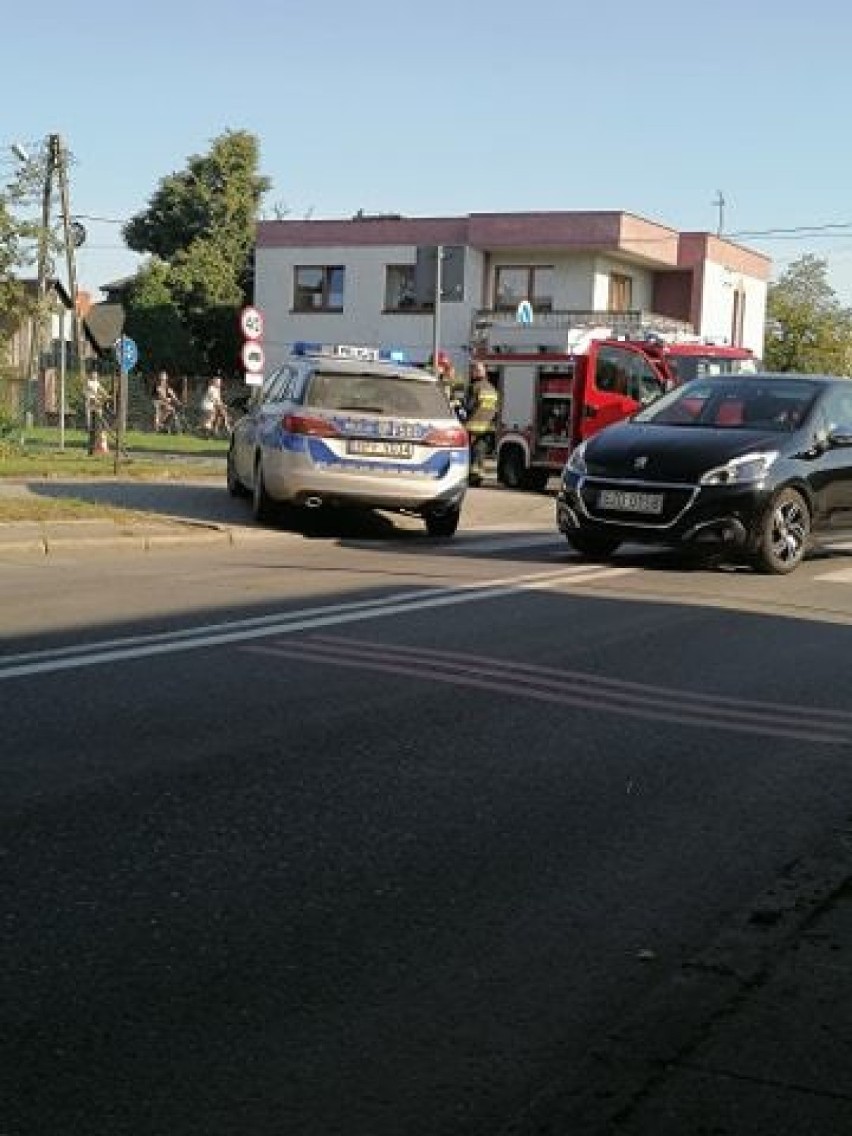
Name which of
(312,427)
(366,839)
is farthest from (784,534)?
(366,839)

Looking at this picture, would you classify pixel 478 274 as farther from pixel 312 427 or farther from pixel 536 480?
pixel 312 427

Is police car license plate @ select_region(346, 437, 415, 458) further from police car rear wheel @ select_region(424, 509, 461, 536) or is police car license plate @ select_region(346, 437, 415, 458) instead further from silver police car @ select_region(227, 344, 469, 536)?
police car rear wheel @ select_region(424, 509, 461, 536)

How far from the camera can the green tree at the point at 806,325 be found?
65.3 m

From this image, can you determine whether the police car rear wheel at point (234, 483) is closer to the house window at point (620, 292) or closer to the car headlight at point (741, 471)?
the car headlight at point (741, 471)

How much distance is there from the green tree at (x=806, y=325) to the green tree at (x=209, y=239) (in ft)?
75.2

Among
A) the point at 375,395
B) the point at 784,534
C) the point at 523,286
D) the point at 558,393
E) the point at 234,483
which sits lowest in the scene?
the point at 234,483

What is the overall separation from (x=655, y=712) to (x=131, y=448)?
2585cm

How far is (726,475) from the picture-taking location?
12219 millimetres

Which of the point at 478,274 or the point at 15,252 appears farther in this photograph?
the point at 478,274

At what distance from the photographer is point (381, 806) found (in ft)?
16.9

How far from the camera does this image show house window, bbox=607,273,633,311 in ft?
157

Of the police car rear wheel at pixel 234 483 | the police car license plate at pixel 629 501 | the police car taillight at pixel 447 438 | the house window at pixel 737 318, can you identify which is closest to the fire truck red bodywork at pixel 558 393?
the police car rear wheel at pixel 234 483

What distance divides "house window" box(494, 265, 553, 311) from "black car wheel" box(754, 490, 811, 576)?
113 feet

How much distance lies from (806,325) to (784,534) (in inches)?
2221
